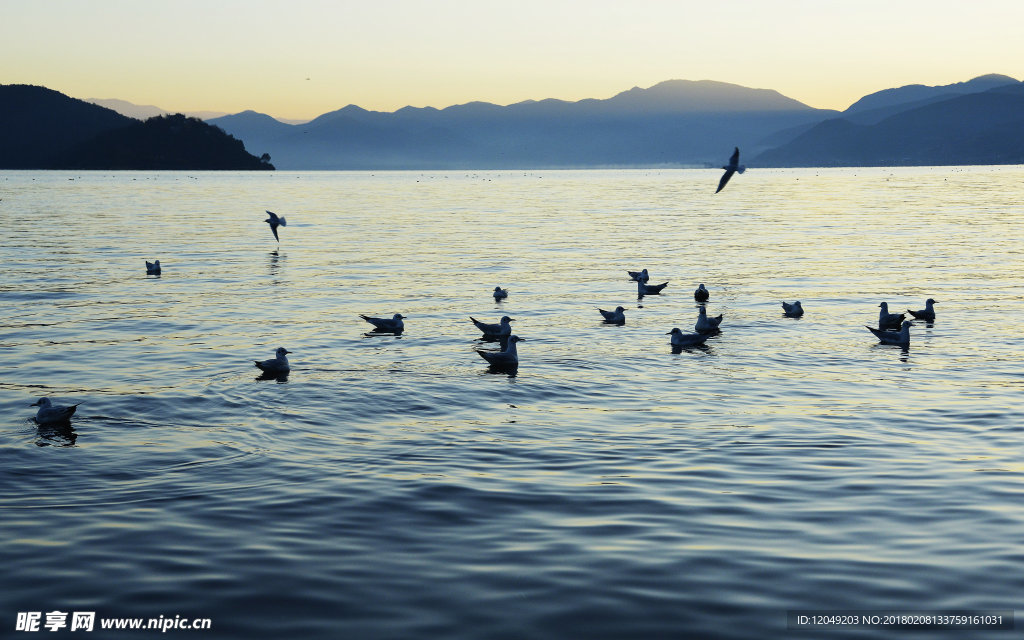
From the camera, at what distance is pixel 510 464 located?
46.9ft

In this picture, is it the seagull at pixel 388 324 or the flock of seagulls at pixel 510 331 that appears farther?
the seagull at pixel 388 324

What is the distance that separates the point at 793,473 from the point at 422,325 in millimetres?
16327

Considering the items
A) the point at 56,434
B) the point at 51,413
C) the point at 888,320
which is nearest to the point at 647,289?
the point at 888,320

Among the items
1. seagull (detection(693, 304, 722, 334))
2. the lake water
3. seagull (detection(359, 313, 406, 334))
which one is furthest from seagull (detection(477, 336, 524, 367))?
seagull (detection(693, 304, 722, 334))

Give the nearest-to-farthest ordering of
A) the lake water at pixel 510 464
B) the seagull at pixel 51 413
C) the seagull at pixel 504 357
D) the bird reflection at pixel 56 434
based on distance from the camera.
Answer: the lake water at pixel 510 464 → the bird reflection at pixel 56 434 → the seagull at pixel 51 413 → the seagull at pixel 504 357

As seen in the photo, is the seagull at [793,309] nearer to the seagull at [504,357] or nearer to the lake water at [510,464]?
the lake water at [510,464]

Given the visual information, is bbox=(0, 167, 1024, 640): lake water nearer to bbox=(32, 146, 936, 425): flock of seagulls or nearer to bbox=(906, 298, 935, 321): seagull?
bbox=(32, 146, 936, 425): flock of seagulls

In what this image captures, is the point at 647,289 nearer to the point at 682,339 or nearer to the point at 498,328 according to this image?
the point at 682,339

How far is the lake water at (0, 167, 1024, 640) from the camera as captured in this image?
31.7ft

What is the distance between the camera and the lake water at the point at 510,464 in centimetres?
966

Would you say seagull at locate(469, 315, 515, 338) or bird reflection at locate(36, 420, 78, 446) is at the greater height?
seagull at locate(469, 315, 515, 338)

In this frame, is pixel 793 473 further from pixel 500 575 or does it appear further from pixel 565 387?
pixel 565 387

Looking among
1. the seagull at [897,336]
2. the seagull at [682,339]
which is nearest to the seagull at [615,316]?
the seagull at [682,339]

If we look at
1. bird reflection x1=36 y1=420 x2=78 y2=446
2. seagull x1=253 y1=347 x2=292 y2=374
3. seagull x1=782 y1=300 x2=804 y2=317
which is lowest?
bird reflection x1=36 y1=420 x2=78 y2=446
